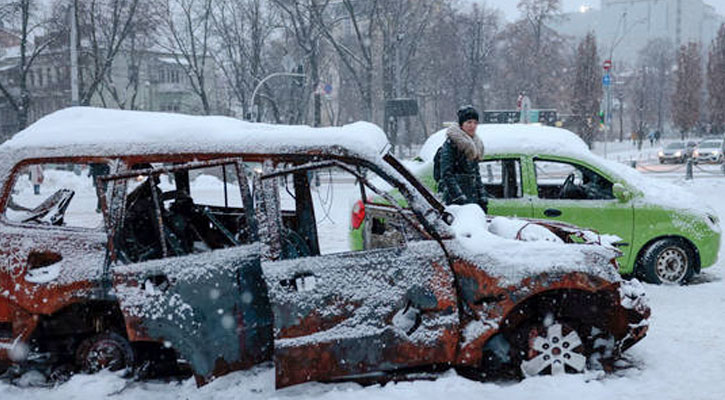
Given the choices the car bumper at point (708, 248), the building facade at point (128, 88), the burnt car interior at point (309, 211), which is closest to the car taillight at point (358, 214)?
the burnt car interior at point (309, 211)

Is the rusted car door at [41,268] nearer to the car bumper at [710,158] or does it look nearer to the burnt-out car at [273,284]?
the burnt-out car at [273,284]

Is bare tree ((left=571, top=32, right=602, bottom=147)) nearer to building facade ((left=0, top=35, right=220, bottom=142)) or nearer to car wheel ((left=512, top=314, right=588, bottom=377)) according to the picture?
building facade ((left=0, top=35, right=220, bottom=142))

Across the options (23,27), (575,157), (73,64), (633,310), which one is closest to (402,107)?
(73,64)

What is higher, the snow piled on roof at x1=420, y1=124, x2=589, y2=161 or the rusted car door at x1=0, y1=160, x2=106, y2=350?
the snow piled on roof at x1=420, y1=124, x2=589, y2=161

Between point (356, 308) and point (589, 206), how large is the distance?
4293mm

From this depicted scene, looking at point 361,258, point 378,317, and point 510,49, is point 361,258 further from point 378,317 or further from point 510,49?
point 510,49

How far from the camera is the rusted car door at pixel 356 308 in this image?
442 cm

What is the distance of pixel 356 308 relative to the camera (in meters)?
4.49

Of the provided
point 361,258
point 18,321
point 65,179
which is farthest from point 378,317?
point 65,179

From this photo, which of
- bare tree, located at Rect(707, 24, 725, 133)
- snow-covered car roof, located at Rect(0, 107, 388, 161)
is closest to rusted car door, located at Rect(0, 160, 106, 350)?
snow-covered car roof, located at Rect(0, 107, 388, 161)

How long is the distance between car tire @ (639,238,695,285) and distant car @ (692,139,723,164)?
31.5 meters

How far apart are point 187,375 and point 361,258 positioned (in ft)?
5.75

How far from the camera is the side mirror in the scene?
7.76m

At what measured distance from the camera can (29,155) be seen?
470cm
